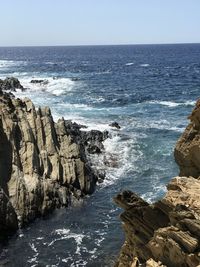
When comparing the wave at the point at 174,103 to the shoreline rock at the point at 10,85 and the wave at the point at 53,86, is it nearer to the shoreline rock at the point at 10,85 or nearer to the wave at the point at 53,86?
the wave at the point at 53,86

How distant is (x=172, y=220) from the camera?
13.4 metres

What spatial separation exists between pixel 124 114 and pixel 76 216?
35751mm

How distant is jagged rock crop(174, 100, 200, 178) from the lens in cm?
1574

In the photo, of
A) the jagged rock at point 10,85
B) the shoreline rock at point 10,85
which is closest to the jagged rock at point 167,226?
the shoreline rock at point 10,85

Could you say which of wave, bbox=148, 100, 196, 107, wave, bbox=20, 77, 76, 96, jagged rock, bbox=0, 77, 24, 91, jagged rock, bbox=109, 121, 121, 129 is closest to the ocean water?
wave, bbox=148, 100, 196, 107

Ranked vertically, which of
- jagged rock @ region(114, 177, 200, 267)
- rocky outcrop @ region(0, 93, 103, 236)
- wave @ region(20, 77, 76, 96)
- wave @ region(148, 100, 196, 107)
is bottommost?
wave @ region(20, 77, 76, 96)

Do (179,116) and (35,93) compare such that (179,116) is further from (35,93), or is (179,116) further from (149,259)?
(149,259)

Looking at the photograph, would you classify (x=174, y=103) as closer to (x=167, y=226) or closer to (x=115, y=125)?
(x=115, y=125)

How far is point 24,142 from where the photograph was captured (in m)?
35.2

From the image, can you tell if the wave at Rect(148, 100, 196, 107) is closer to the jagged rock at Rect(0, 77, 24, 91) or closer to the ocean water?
the ocean water

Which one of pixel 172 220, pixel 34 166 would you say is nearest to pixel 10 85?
pixel 34 166

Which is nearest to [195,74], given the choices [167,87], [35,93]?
[167,87]

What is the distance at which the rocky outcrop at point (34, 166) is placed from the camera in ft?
103

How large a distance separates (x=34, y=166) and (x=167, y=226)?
21.0 m
